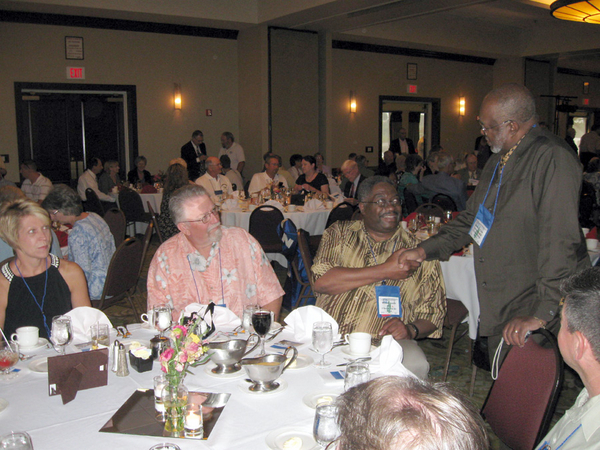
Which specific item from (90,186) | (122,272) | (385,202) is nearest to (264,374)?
(385,202)

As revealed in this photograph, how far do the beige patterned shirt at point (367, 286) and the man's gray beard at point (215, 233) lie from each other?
539 millimetres

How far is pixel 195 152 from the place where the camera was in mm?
11062

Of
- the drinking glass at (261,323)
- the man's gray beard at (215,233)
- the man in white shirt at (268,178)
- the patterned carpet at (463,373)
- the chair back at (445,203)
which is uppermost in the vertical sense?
the man in white shirt at (268,178)

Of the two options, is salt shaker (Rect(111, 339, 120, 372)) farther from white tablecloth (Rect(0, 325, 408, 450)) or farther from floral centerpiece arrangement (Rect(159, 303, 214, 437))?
floral centerpiece arrangement (Rect(159, 303, 214, 437))

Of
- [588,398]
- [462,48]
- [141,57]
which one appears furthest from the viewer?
[462,48]

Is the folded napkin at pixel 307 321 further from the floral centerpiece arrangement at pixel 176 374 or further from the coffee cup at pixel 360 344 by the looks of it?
the floral centerpiece arrangement at pixel 176 374

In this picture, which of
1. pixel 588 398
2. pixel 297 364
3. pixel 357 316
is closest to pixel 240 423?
pixel 297 364

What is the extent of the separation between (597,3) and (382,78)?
704 cm

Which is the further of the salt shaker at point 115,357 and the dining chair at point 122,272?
the dining chair at point 122,272

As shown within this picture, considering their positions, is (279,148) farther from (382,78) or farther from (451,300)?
(451,300)

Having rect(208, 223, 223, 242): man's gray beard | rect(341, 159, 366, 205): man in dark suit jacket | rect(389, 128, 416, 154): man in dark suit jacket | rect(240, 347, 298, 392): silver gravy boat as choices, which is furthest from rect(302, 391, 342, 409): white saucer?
rect(389, 128, 416, 154): man in dark suit jacket

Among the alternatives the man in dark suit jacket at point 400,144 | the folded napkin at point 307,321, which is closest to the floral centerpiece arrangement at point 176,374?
the folded napkin at point 307,321

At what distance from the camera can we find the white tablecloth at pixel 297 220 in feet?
21.4

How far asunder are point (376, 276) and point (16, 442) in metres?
1.71
